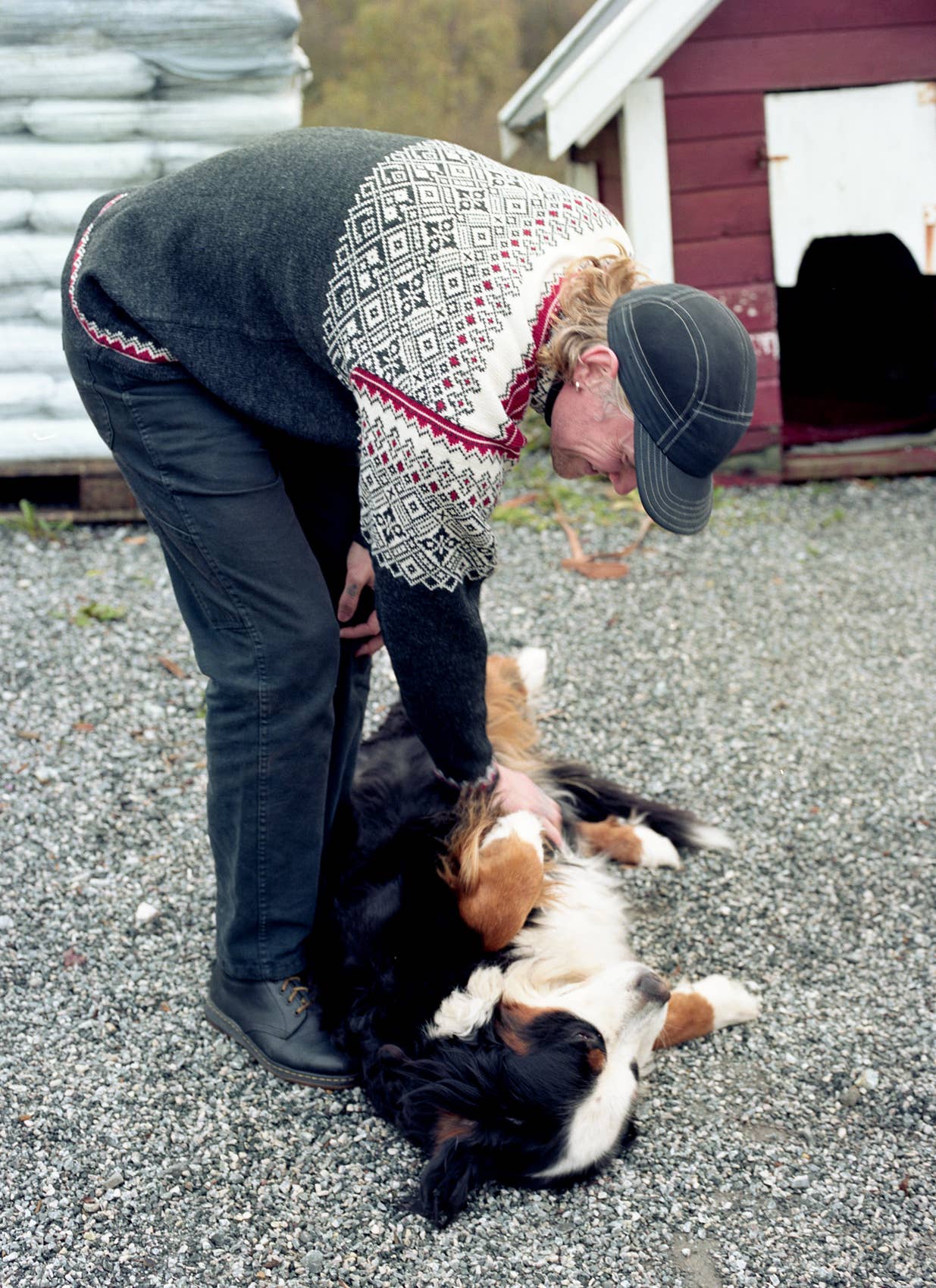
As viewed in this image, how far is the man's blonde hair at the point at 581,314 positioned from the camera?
179 cm

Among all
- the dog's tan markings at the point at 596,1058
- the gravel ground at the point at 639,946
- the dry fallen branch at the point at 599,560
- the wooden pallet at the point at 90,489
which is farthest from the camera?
the wooden pallet at the point at 90,489

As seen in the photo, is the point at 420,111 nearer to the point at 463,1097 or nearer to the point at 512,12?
the point at 512,12

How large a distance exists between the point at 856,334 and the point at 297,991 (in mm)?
5941

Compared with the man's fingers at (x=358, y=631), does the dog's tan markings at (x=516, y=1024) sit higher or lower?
lower

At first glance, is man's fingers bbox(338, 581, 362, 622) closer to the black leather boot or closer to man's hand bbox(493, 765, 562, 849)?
man's hand bbox(493, 765, 562, 849)

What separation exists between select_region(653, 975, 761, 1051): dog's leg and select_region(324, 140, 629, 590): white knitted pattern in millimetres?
1176

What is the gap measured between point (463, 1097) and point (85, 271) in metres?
1.68

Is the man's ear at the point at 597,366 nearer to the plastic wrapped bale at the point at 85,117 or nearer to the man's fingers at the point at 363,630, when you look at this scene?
the man's fingers at the point at 363,630

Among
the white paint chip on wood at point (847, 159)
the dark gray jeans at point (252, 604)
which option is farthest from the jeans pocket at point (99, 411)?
the white paint chip on wood at point (847, 159)

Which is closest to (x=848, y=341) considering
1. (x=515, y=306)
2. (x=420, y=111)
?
(x=420, y=111)

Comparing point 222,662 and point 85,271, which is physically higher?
point 85,271

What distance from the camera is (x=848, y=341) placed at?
699 cm

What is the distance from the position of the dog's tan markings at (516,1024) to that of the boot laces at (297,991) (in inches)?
18.0

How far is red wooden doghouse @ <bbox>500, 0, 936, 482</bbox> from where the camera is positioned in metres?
5.19
